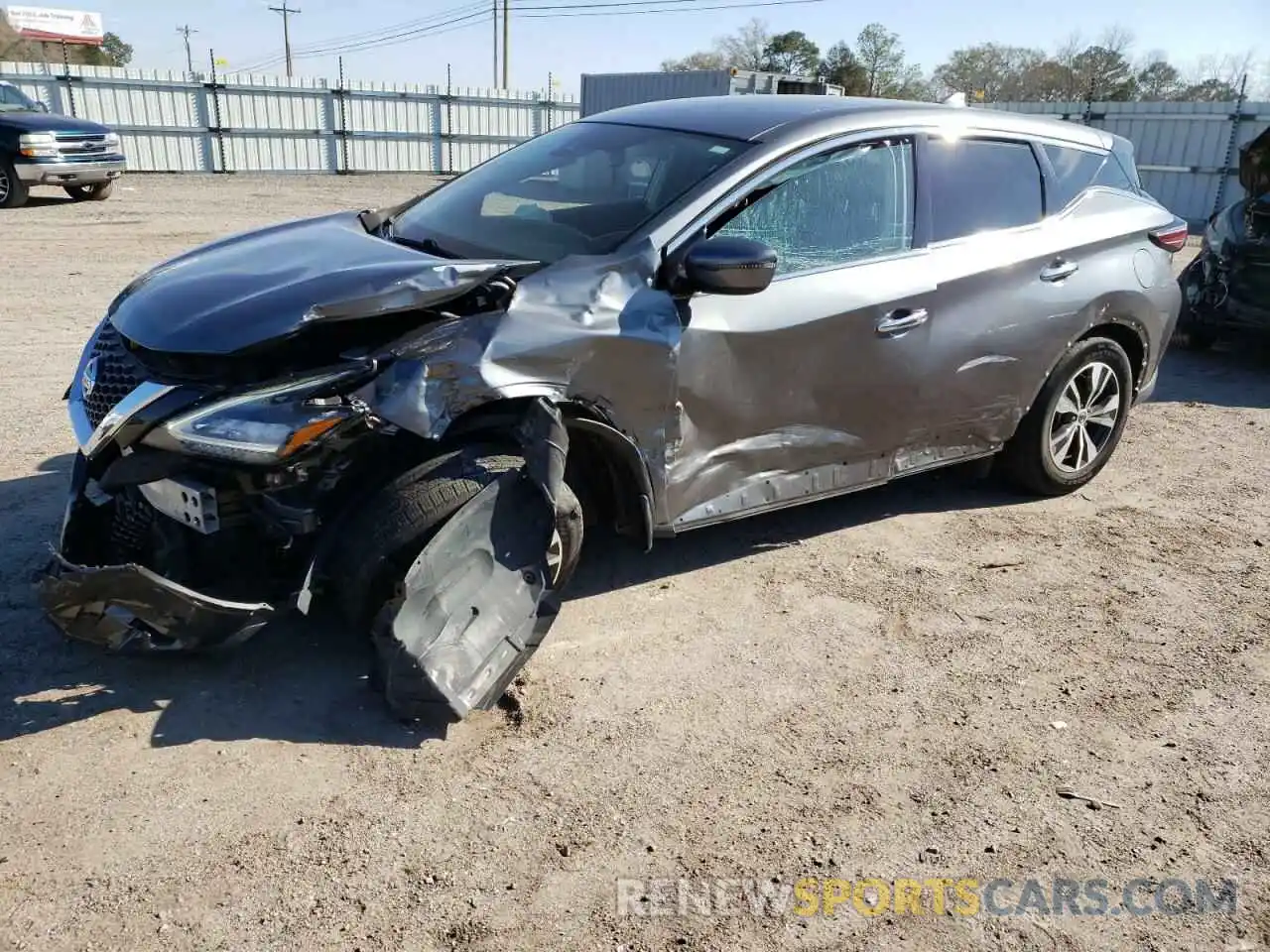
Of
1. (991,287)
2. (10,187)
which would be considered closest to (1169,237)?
(991,287)

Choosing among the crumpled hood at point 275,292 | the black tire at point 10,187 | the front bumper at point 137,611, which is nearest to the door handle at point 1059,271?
the crumpled hood at point 275,292

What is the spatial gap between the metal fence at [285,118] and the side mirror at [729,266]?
74.1 feet

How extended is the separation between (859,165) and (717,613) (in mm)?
1858

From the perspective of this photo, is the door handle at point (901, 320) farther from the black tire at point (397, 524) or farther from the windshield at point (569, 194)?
the black tire at point (397, 524)

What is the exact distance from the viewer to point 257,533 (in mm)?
2971

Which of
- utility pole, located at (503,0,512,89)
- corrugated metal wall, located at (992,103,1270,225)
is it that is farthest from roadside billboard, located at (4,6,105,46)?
corrugated metal wall, located at (992,103,1270,225)

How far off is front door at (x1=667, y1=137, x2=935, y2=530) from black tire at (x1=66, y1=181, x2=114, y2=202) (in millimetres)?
15672

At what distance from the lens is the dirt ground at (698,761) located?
95.0 inches

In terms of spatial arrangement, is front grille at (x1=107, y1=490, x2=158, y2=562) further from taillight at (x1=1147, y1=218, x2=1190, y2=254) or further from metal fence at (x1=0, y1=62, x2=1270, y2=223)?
metal fence at (x1=0, y1=62, x2=1270, y2=223)

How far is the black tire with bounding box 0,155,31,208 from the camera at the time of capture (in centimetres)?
1462

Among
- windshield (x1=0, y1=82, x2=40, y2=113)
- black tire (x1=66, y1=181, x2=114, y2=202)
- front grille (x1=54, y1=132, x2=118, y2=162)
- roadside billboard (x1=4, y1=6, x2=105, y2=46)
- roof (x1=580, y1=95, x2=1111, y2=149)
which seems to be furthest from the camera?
roadside billboard (x1=4, y1=6, x2=105, y2=46)

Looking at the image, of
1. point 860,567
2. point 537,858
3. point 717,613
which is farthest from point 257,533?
point 860,567

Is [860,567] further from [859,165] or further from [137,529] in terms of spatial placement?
[137,529]

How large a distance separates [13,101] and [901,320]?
16.4m
